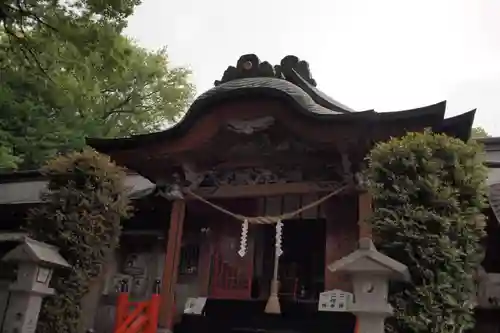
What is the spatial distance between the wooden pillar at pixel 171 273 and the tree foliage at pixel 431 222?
11.7ft

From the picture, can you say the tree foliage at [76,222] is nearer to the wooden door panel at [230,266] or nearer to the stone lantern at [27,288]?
the stone lantern at [27,288]

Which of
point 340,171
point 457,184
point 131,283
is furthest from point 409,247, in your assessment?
point 131,283

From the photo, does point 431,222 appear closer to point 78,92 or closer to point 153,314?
point 153,314

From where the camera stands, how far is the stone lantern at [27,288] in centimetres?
627

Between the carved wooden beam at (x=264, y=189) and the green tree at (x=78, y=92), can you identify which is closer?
the carved wooden beam at (x=264, y=189)

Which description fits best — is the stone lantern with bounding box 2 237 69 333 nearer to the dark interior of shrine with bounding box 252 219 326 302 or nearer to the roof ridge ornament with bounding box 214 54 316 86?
the dark interior of shrine with bounding box 252 219 326 302

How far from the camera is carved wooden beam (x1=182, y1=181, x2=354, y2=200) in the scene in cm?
791

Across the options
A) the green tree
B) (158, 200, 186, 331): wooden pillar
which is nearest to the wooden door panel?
(158, 200, 186, 331): wooden pillar

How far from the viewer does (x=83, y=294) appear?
23.6 ft

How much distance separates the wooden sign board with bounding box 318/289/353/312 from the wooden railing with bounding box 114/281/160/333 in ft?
7.99

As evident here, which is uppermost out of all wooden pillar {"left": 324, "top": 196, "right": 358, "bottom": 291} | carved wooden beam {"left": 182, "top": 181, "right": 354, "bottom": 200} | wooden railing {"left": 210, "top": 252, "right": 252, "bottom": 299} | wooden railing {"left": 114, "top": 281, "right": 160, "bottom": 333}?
carved wooden beam {"left": 182, "top": 181, "right": 354, "bottom": 200}

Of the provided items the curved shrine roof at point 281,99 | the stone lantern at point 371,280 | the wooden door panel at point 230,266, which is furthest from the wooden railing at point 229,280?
the stone lantern at point 371,280

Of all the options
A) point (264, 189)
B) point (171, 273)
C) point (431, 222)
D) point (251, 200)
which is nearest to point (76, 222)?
point (171, 273)

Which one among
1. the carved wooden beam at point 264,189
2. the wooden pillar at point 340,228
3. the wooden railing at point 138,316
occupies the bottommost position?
the wooden railing at point 138,316
